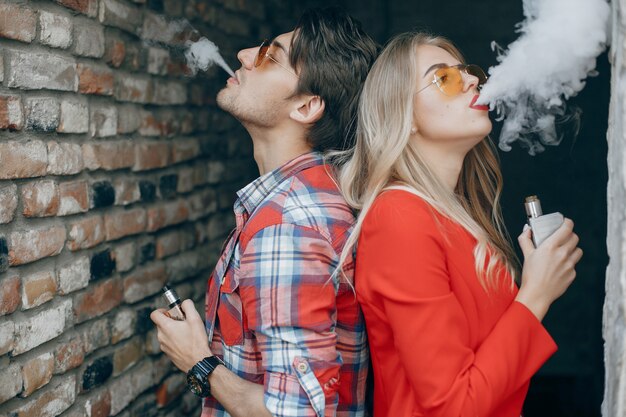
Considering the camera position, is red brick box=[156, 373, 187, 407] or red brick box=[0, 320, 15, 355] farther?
red brick box=[156, 373, 187, 407]

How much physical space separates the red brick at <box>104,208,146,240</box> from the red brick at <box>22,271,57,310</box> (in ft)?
1.12

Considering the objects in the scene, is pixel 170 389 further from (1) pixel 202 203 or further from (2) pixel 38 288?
(2) pixel 38 288

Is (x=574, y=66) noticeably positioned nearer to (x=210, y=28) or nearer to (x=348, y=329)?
(x=348, y=329)

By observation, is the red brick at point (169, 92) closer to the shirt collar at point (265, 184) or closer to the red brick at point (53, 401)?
the shirt collar at point (265, 184)

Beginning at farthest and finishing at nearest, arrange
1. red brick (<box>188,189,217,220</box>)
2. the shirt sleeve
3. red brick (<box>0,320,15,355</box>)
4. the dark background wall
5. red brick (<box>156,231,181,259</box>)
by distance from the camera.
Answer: the dark background wall < red brick (<box>188,189,217,220</box>) < red brick (<box>156,231,181,259</box>) < red brick (<box>0,320,15,355</box>) < the shirt sleeve

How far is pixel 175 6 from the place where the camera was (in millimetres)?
2787

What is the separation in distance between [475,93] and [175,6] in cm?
136

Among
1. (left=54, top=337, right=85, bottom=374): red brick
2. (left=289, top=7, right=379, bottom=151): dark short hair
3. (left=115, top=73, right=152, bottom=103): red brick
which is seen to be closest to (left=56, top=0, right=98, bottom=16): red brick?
(left=115, top=73, right=152, bottom=103): red brick

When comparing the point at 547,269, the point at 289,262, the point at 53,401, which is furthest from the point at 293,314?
the point at 53,401

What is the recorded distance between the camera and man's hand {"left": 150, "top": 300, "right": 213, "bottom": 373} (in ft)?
6.47

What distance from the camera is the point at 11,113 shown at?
184cm

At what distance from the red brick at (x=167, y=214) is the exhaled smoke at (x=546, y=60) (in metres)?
1.31

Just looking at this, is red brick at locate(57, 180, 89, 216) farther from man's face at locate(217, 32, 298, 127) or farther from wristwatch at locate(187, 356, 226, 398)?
wristwatch at locate(187, 356, 226, 398)

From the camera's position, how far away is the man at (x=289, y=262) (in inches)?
68.6
